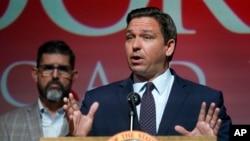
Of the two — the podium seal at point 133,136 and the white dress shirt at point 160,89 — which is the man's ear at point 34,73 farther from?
the podium seal at point 133,136

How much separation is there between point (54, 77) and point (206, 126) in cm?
116

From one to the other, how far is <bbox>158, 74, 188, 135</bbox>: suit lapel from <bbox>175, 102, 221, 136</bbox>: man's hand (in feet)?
0.89

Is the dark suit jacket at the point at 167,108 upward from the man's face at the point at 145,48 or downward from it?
downward

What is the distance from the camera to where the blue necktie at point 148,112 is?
2.58 m

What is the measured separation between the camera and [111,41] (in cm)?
362

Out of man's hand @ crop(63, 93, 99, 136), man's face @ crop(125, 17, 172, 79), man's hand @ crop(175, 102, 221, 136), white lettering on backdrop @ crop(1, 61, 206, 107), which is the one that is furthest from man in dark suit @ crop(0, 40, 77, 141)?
man's hand @ crop(175, 102, 221, 136)

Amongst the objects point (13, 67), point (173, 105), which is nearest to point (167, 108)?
point (173, 105)

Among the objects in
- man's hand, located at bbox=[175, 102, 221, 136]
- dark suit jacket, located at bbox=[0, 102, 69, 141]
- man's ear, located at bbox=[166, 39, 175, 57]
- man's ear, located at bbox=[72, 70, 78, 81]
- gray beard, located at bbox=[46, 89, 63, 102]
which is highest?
man's ear, located at bbox=[166, 39, 175, 57]

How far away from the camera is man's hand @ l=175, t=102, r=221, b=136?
2297 mm

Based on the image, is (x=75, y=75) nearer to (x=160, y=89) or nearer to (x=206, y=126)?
(x=160, y=89)

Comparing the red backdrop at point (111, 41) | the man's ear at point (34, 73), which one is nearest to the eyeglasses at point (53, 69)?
the man's ear at point (34, 73)

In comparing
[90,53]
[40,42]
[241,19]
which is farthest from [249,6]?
[40,42]

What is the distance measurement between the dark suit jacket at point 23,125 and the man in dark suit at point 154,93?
541 mm

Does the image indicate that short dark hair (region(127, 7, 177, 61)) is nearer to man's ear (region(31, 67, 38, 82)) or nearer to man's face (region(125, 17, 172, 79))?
man's face (region(125, 17, 172, 79))
